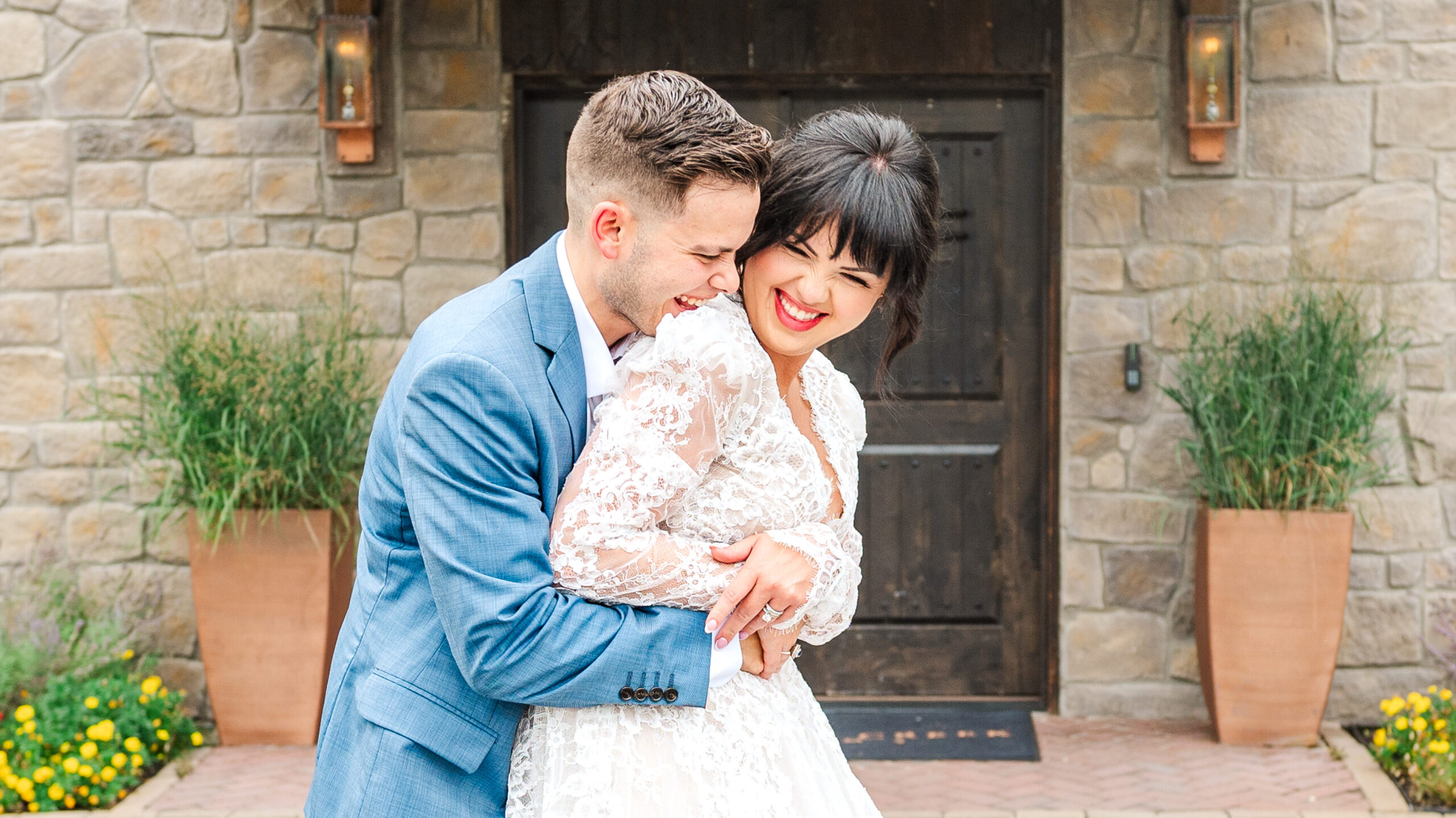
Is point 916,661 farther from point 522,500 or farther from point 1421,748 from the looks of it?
point 522,500

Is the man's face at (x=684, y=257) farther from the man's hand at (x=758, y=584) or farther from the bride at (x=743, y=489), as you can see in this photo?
the man's hand at (x=758, y=584)

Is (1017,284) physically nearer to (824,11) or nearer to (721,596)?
(824,11)

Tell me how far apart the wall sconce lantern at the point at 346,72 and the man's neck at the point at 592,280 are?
297 centimetres

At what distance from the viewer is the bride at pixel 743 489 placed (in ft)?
4.83

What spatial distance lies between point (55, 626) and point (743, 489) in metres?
3.57

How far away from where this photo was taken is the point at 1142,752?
13.9ft

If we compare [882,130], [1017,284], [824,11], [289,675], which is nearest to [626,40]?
[824,11]

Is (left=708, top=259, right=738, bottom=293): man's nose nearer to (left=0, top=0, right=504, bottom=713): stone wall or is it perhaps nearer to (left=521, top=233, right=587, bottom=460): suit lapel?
(left=521, top=233, right=587, bottom=460): suit lapel

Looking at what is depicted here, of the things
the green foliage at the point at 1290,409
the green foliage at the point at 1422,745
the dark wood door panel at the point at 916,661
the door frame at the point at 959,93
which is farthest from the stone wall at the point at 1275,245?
the dark wood door panel at the point at 916,661

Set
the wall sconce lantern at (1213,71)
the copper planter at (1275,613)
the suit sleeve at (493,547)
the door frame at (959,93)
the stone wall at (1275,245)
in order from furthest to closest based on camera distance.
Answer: the door frame at (959,93), the stone wall at (1275,245), the wall sconce lantern at (1213,71), the copper planter at (1275,613), the suit sleeve at (493,547)

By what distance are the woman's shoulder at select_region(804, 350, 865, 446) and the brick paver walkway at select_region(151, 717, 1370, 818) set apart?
84.5 inches

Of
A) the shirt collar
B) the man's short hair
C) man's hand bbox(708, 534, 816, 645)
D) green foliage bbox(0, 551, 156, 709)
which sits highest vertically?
the man's short hair

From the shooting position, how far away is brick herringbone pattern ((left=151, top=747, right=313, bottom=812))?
12.4ft

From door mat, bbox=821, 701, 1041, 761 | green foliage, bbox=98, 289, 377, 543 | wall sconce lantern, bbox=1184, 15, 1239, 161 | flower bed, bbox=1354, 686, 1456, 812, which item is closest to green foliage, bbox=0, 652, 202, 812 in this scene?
green foliage, bbox=98, 289, 377, 543
